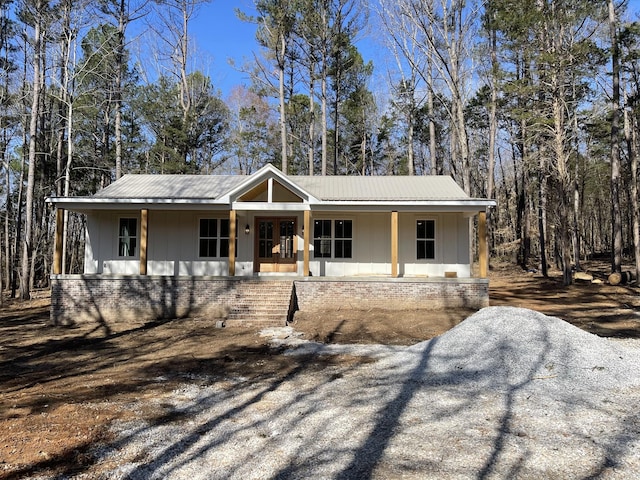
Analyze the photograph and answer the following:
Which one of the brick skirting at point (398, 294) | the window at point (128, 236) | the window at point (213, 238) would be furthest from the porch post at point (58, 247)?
the brick skirting at point (398, 294)

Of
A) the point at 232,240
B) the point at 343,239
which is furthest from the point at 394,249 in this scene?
the point at 232,240

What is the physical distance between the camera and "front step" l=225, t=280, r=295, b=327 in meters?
11.2

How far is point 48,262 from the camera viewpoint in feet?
84.1

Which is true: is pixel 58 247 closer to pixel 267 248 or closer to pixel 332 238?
pixel 267 248

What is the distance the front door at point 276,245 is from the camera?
14180mm

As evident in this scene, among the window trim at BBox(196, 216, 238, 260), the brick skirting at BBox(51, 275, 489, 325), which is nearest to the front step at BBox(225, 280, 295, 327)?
the brick skirting at BBox(51, 275, 489, 325)

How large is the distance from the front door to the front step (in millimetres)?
1621

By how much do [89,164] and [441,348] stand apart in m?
21.7

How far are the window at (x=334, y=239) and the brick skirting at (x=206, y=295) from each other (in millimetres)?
1984

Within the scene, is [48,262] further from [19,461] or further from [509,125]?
[509,125]

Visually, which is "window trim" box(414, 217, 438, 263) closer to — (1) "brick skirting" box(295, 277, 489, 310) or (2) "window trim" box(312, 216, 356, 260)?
(1) "brick skirting" box(295, 277, 489, 310)

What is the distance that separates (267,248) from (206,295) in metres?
2.88

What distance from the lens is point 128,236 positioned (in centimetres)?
1413

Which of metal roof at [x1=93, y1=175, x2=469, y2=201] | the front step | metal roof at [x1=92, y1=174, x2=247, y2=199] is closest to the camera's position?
the front step
